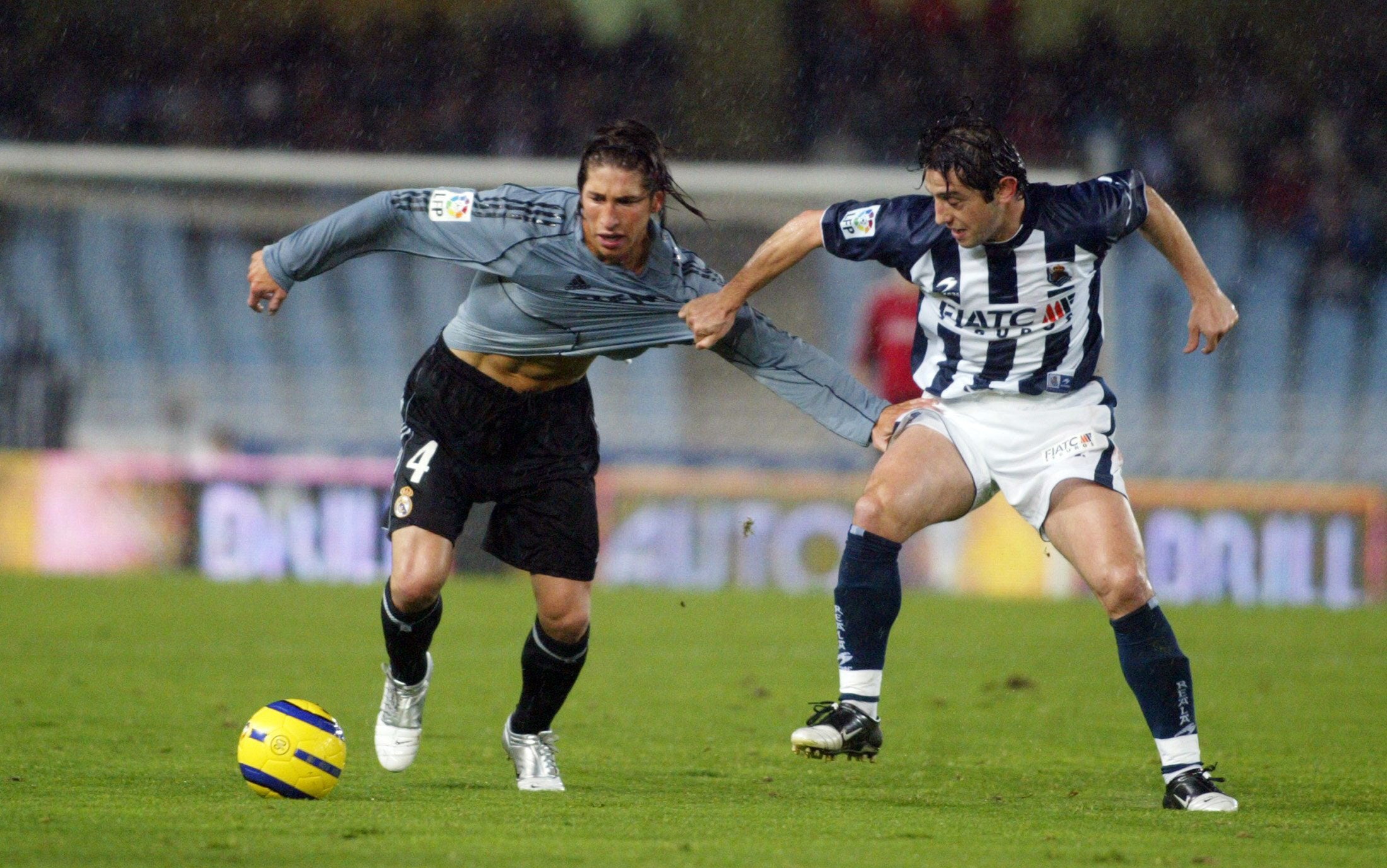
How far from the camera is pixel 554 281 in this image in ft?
16.8

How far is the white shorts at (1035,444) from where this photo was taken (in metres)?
5.16

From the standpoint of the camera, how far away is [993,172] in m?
4.93

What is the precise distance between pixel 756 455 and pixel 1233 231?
19.8ft

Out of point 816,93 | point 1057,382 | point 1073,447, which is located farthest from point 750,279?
point 816,93

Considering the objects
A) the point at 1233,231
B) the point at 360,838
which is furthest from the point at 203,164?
the point at 360,838

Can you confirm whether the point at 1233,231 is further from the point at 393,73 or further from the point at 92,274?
Answer: the point at 92,274

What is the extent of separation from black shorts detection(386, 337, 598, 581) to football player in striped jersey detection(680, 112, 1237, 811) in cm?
61

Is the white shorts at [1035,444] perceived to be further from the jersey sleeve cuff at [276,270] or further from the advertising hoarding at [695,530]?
the advertising hoarding at [695,530]

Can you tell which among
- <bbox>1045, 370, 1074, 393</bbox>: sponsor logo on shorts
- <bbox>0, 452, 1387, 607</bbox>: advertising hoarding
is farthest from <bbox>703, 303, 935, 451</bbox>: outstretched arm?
<bbox>0, 452, 1387, 607</bbox>: advertising hoarding

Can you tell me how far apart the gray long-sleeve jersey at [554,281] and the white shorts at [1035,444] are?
0.96ft

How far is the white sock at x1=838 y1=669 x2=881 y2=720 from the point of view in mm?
5152

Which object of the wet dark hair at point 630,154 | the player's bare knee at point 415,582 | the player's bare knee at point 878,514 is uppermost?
the wet dark hair at point 630,154

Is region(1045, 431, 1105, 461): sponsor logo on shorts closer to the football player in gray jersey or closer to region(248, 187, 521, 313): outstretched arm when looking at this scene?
the football player in gray jersey

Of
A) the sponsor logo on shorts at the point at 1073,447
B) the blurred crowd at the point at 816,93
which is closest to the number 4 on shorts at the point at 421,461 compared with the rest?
the sponsor logo on shorts at the point at 1073,447
